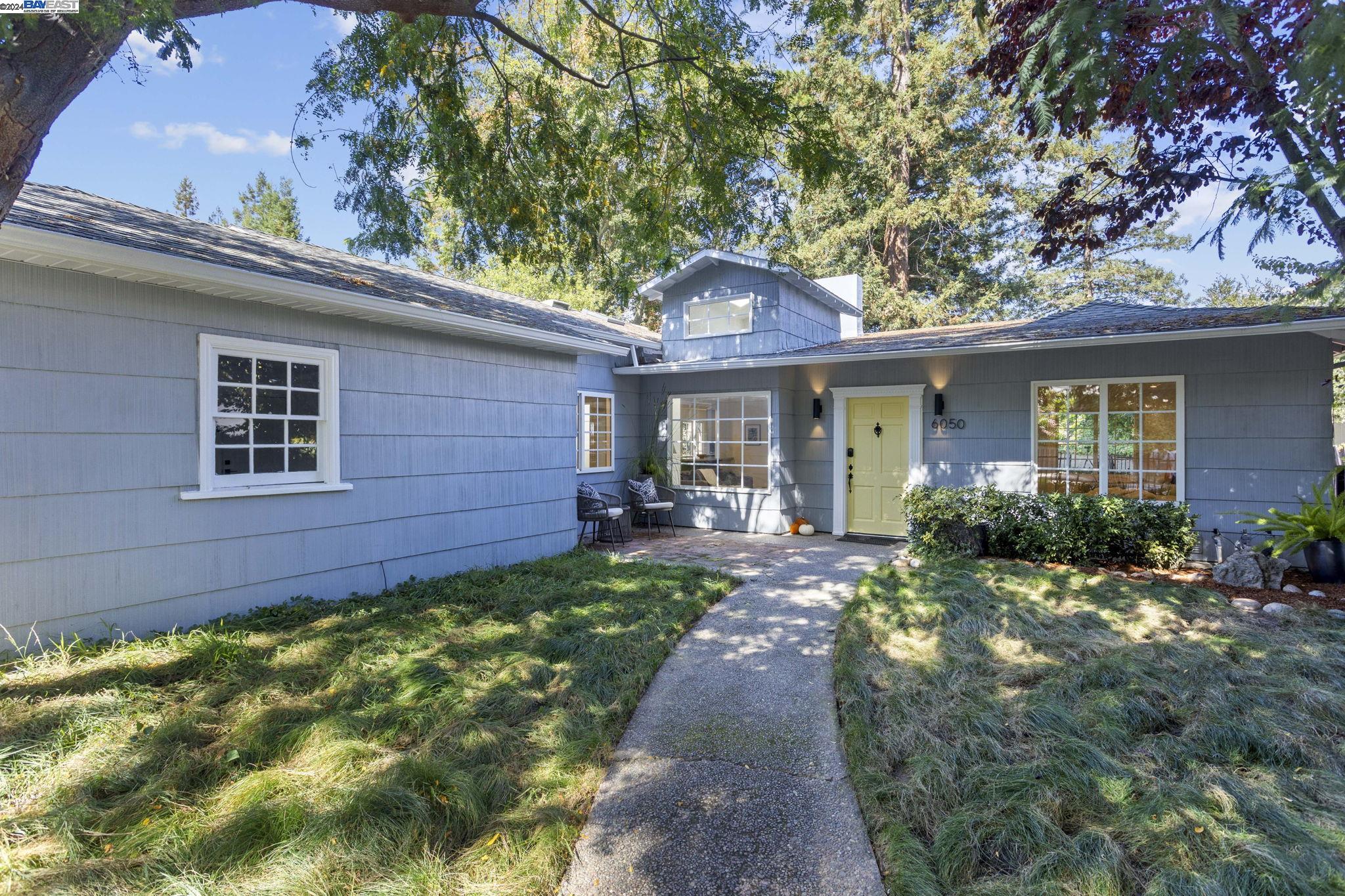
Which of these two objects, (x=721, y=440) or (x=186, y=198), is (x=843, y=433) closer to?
(x=721, y=440)

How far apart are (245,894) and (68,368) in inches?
150

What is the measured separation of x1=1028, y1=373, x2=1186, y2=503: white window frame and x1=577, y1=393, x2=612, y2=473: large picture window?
5.89 m

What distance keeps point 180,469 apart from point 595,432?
5.96 meters

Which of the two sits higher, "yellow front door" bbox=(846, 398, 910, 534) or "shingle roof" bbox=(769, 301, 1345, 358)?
"shingle roof" bbox=(769, 301, 1345, 358)

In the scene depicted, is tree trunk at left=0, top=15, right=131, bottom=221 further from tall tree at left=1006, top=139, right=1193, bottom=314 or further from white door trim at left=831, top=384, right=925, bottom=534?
tall tree at left=1006, top=139, right=1193, bottom=314

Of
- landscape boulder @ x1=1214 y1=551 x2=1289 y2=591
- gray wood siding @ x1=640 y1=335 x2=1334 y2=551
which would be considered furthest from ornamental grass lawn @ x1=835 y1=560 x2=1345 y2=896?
gray wood siding @ x1=640 y1=335 x2=1334 y2=551

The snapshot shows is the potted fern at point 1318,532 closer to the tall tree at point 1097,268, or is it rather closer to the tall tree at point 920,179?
the tall tree at point 920,179

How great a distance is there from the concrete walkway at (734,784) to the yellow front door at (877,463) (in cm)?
463

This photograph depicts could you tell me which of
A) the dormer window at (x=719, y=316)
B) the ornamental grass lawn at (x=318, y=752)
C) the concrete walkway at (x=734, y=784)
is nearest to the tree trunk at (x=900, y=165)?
the dormer window at (x=719, y=316)

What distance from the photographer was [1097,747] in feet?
10.1

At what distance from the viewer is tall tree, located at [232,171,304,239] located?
26516 millimetres

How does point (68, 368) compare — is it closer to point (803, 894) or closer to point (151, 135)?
point (803, 894)

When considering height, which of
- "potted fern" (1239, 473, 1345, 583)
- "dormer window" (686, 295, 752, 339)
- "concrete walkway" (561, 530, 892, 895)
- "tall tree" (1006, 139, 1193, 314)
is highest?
"tall tree" (1006, 139, 1193, 314)

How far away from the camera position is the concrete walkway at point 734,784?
2.37 metres
